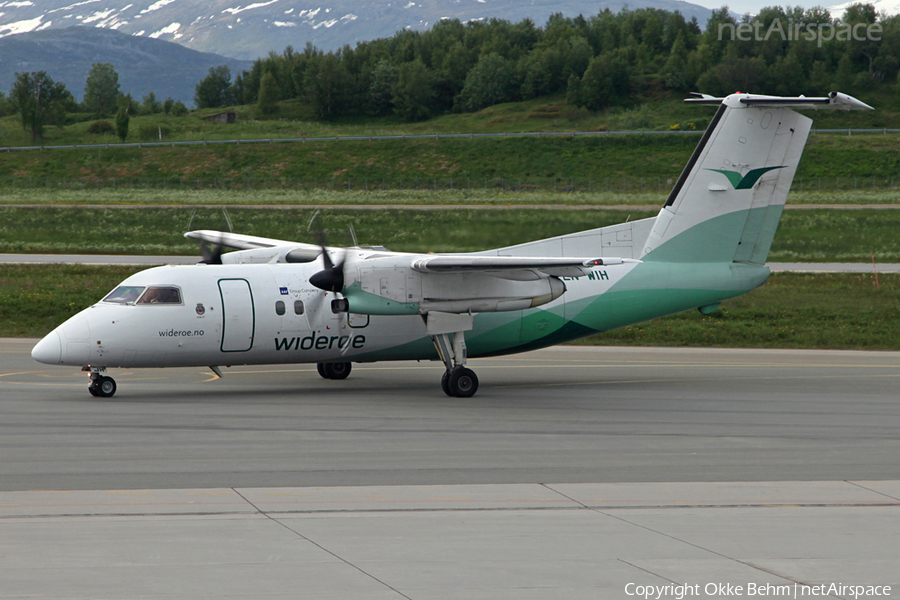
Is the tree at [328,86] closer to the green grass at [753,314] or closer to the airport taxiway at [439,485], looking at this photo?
the green grass at [753,314]

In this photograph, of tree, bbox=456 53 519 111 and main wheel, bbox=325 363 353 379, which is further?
tree, bbox=456 53 519 111

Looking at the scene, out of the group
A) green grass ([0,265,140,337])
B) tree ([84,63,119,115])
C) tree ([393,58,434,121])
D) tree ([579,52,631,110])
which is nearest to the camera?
green grass ([0,265,140,337])

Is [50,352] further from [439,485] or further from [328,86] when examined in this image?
[328,86]

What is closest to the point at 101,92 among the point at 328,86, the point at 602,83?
the point at 328,86

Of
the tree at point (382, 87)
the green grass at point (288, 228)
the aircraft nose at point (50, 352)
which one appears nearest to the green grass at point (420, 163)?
the green grass at point (288, 228)

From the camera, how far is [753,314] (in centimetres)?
3281

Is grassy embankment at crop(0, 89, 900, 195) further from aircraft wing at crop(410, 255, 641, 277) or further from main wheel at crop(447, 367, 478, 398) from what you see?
aircraft wing at crop(410, 255, 641, 277)

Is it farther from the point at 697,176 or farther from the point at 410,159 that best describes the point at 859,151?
the point at 697,176

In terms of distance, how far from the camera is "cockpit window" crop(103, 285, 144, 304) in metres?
19.3

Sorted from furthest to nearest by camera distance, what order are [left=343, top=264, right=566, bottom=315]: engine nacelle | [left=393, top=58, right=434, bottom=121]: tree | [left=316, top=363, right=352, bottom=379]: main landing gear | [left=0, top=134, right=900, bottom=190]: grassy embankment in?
[left=393, top=58, right=434, bottom=121]: tree
[left=0, top=134, right=900, bottom=190]: grassy embankment
[left=316, top=363, right=352, bottom=379]: main landing gear
[left=343, top=264, right=566, bottom=315]: engine nacelle

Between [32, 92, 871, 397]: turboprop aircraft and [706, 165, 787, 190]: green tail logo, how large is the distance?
0.09ft

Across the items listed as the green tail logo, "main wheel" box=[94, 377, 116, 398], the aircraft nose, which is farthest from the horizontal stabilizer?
the aircraft nose

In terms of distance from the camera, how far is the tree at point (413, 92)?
146 metres

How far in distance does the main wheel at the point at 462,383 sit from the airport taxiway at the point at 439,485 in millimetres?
354
